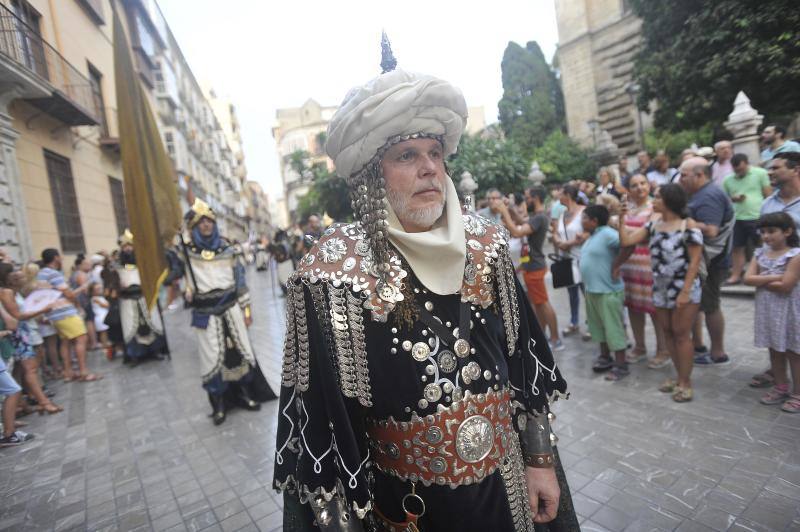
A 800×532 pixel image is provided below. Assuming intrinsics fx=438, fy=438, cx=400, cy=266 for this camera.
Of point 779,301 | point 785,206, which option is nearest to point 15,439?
point 779,301

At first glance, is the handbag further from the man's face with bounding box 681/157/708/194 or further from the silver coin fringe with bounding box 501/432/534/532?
the silver coin fringe with bounding box 501/432/534/532

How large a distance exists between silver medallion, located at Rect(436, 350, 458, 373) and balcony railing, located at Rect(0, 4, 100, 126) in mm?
9320

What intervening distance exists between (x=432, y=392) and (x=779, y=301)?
3.56 metres

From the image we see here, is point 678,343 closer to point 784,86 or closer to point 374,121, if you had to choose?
point 374,121

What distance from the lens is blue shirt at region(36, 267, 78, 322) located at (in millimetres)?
6562

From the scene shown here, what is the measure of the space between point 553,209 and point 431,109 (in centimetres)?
712

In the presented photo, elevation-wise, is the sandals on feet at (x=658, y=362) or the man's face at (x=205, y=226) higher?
the man's face at (x=205, y=226)

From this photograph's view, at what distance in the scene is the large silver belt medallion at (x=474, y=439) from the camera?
1429 millimetres

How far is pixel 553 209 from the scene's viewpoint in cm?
809

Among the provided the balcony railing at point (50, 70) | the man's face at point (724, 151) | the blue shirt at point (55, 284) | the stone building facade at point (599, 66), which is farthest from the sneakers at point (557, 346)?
the stone building facade at point (599, 66)

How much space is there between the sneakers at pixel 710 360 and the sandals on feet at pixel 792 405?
963 millimetres

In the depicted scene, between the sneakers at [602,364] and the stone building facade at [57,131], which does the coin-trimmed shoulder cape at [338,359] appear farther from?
the stone building facade at [57,131]

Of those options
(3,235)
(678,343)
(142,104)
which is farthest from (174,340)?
(678,343)

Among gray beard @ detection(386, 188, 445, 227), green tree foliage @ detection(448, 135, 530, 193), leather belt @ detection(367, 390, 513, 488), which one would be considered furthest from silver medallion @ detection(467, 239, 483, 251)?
green tree foliage @ detection(448, 135, 530, 193)
